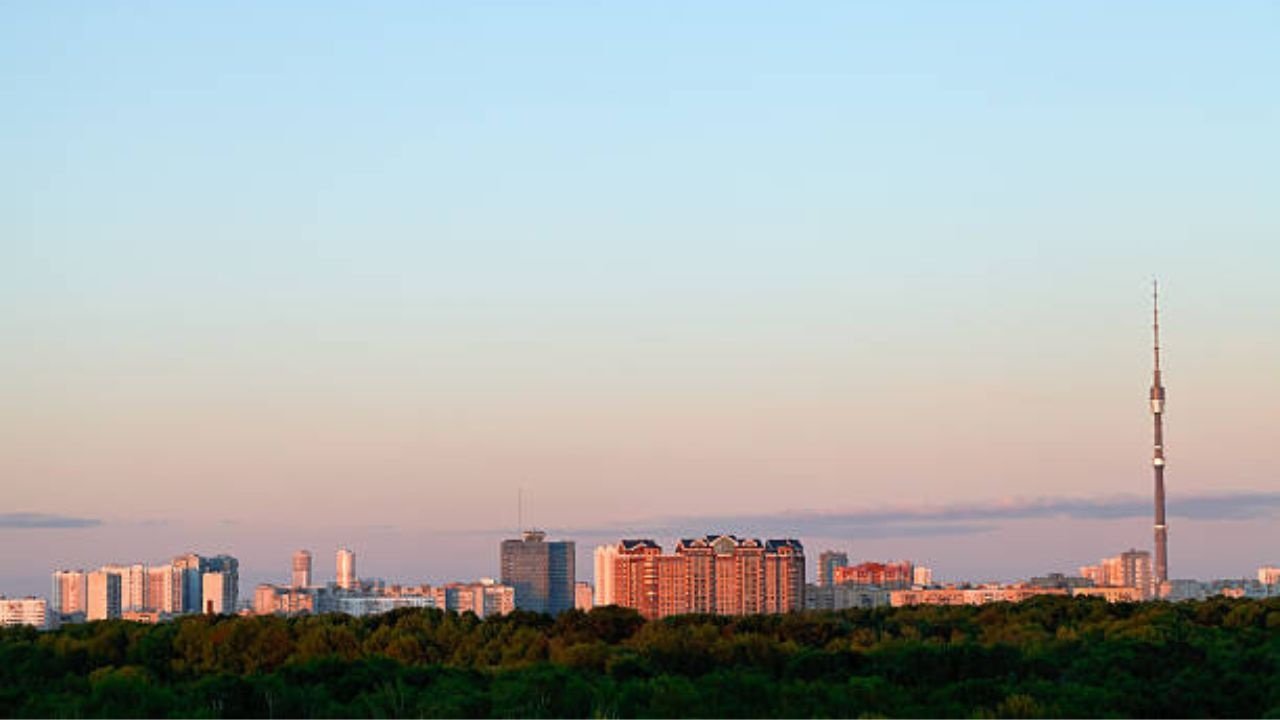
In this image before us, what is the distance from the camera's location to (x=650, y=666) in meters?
57.3

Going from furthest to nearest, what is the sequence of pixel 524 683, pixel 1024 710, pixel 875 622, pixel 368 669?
pixel 875 622, pixel 368 669, pixel 524 683, pixel 1024 710

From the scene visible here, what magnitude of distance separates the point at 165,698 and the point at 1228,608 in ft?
188

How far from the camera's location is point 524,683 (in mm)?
47500

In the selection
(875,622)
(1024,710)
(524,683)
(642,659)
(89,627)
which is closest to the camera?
(1024,710)

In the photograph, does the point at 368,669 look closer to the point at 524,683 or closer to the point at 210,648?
the point at 524,683

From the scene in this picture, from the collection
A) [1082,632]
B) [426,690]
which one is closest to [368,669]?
[426,690]

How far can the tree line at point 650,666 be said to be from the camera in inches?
1786

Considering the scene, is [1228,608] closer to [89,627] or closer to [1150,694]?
[1150,694]

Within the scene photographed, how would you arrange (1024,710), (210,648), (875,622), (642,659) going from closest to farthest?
(1024,710) → (642,659) → (210,648) → (875,622)

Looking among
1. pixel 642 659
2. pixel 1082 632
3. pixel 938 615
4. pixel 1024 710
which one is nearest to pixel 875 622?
pixel 938 615

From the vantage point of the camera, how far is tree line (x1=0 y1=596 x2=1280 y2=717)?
45375mm

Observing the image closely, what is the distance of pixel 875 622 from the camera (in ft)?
284

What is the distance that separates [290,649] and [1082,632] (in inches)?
1127

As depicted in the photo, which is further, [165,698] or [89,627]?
[89,627]
